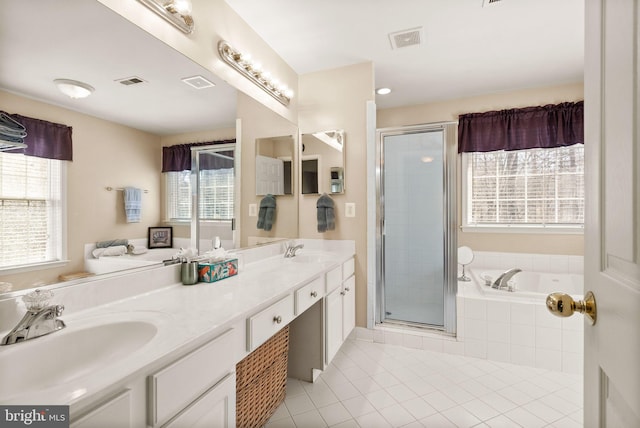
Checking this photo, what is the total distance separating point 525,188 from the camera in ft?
10.7

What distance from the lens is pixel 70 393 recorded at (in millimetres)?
577

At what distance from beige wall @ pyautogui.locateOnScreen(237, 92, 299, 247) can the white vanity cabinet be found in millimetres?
614

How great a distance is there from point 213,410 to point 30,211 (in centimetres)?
86

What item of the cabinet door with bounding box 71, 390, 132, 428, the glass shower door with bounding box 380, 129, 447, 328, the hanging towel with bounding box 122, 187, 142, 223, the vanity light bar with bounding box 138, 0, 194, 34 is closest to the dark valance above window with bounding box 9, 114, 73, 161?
the hanging towel with bounding box 122, 187, 142, 223

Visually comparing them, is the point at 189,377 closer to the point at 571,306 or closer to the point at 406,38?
the point at 571,306

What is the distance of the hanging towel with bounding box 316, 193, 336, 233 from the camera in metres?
2.60

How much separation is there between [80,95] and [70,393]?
102 centimetres

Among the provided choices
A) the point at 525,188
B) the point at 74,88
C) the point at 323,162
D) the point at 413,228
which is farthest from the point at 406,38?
the point at 525,188

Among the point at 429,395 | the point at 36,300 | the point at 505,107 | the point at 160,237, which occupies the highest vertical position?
the point at 505,107

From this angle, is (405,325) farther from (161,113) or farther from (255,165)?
(161,113)

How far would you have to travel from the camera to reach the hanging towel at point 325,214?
260cm

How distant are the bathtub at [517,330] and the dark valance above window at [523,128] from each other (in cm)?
161

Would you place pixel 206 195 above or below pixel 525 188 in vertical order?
below

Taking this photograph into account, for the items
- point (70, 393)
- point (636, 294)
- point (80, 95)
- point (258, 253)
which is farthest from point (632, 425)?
point (258, 253)
